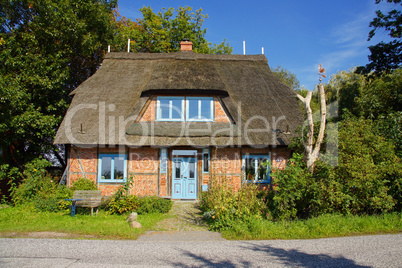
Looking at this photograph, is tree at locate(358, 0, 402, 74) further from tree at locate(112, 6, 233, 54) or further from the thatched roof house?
tree at locate(112, 6, 233, 54)

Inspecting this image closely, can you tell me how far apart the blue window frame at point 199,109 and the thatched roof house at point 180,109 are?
1.8 inches

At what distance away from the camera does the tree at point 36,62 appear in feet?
38.9

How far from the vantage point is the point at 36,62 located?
12.5 metres

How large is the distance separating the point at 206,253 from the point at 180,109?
312 inches

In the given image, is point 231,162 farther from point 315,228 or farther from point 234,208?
point 315,228

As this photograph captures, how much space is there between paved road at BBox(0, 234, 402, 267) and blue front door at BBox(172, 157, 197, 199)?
561cm

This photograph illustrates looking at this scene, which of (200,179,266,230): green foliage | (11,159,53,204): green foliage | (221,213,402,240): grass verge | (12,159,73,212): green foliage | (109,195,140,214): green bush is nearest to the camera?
(221,213,402,240): grass verge

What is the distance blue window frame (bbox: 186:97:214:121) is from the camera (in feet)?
40.8

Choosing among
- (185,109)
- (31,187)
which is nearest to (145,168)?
(185,109)

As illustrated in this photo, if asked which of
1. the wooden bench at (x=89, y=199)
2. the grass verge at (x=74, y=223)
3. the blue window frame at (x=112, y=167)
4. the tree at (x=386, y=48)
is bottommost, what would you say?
the grass verge at (x=74, y=223)

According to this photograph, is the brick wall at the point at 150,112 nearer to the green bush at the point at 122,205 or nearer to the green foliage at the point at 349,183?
the green bush at the point at 122,205

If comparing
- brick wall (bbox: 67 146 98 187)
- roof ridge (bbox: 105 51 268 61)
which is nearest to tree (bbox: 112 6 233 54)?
roof ridge (bbox: 105 51 268 61)

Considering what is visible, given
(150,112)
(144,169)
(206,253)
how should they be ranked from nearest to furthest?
1. (206,253)
2. (144,169)
3. (150,112)

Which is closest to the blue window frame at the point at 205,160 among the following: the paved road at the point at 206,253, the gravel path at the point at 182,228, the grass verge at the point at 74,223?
the gravel path at the point at 182,228
